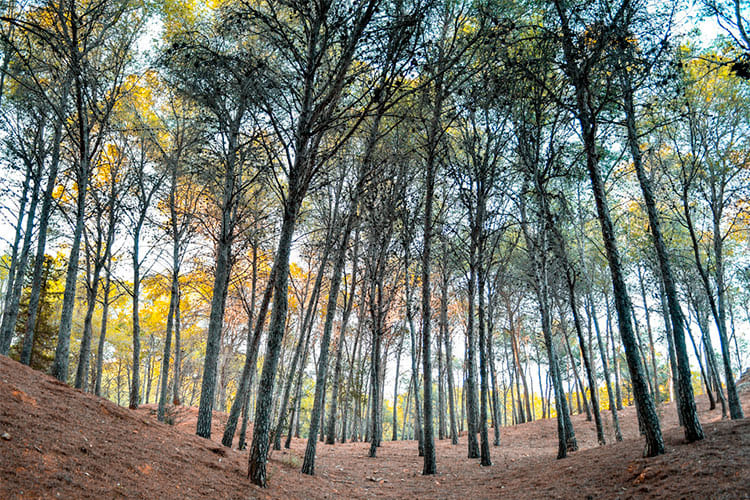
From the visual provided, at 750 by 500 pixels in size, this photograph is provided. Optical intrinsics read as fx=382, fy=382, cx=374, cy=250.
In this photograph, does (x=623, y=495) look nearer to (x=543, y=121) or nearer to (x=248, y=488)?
(x=248, y=488)

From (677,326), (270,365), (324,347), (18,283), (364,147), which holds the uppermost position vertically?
(364,147)

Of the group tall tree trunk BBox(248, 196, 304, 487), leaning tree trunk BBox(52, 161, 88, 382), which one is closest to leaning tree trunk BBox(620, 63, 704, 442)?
tall tree trunk BBox(248, 196, 304, 487)

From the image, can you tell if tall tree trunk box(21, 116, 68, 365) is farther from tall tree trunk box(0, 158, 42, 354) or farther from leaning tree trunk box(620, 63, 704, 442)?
leaning tree trunk box(620, 63, 704, 442)

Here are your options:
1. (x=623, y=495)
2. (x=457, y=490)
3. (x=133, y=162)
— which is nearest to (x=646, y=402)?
(x=623, y=495)

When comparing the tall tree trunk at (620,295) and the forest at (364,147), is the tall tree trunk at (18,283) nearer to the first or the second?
the forest at (364,147)

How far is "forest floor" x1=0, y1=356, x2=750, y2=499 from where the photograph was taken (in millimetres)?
3676

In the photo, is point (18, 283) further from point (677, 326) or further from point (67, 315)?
point (677, 326)

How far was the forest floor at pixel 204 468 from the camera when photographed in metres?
3.68

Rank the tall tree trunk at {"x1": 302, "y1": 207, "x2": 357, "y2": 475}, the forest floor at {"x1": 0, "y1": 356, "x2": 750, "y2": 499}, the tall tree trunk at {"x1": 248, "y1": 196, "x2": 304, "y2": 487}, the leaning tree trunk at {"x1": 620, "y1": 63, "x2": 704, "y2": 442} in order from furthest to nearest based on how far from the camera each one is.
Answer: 1. the tall tree trunk at {"x1": 302, "y1": 207, "x2": 357, "y2": 475}
2. the leaning tree trunk at {"x1": 620, "y1": 63, "x2": 704, "y2": 442}
3. the tall tree trunk at {"x1": 248, "y1": 196, "x2": 304, "y2": 487}
4. the forest floor at {"x1": 0, "y1": 356, "x2": 750, "y2": 499}

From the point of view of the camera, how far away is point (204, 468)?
5.53 m

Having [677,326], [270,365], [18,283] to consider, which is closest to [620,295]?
[677,326]

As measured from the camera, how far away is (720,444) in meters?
5.45

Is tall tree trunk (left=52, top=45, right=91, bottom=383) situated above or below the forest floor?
above

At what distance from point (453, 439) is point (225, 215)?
538 inches
